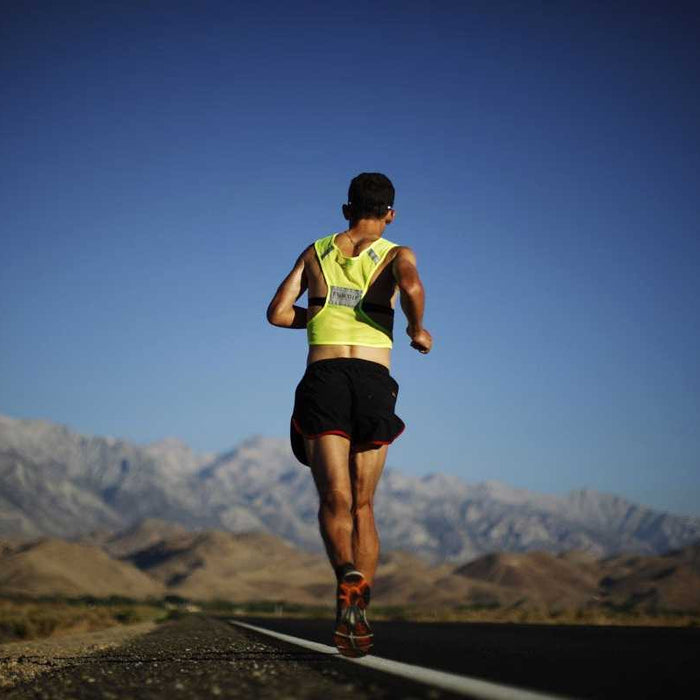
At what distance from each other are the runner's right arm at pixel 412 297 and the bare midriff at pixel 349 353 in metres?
0.22

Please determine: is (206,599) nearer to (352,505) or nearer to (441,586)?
(441,586)

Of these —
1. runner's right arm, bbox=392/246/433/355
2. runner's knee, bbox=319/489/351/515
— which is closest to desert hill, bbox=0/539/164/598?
runner's knee, bbox=319/489/351/515

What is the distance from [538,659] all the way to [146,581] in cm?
19484

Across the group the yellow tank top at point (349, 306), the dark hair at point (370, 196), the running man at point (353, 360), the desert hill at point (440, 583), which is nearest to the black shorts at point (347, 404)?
the running man at point (353, 360)

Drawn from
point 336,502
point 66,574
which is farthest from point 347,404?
point 66,574

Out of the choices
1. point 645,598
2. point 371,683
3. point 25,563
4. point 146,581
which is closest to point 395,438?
point 371,683

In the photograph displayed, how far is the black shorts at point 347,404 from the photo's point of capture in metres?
5.51

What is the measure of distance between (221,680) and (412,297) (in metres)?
2.44

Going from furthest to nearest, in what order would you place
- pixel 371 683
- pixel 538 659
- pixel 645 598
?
pixel 645 598 → pixel 538 659 → pixel 371 683

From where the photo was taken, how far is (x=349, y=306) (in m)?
5.75

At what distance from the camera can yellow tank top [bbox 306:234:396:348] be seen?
5.72m

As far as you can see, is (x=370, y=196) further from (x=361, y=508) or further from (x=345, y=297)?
(x=361, y=508)

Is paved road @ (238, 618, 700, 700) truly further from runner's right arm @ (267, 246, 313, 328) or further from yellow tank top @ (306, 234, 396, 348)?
runner's right arm @ (267, 246, 313, 328)

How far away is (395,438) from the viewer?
562cm
